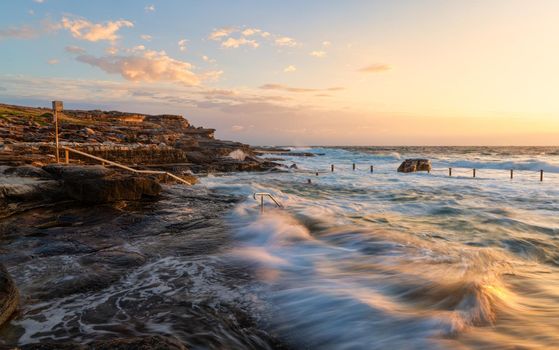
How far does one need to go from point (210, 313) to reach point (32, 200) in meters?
9.06

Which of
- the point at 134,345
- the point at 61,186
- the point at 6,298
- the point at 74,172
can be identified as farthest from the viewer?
the point at 74,172

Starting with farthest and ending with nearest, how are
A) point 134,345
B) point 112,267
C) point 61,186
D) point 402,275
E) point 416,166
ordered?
point 416,166, point 61,186, point 402,275, point 112,267, point 134,345

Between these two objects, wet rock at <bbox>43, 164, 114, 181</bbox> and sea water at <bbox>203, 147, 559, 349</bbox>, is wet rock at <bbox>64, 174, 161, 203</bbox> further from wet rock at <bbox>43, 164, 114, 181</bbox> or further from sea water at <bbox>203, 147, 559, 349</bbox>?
sea water at <bbox>203, 147, 559, 349</bbox>

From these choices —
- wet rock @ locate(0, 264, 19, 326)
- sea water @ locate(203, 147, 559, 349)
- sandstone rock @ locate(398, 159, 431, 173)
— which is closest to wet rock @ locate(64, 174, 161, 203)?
sea water @ locate(203, 147, 559, 349)

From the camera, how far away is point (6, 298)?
4078 millimetres

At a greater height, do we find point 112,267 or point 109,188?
point 109,188

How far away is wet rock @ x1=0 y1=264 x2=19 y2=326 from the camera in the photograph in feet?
13.1

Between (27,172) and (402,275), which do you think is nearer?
(402,275)

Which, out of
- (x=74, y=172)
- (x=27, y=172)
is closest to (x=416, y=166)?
(x=74, y=172)

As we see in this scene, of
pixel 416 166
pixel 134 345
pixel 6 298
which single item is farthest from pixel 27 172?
pixel 416 166

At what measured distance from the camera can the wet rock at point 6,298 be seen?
13.1 ft

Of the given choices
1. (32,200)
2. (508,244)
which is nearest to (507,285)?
(508,244)

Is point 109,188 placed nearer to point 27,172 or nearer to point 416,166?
point 27,172

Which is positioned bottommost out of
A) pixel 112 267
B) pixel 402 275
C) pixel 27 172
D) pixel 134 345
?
pixel 402 275
